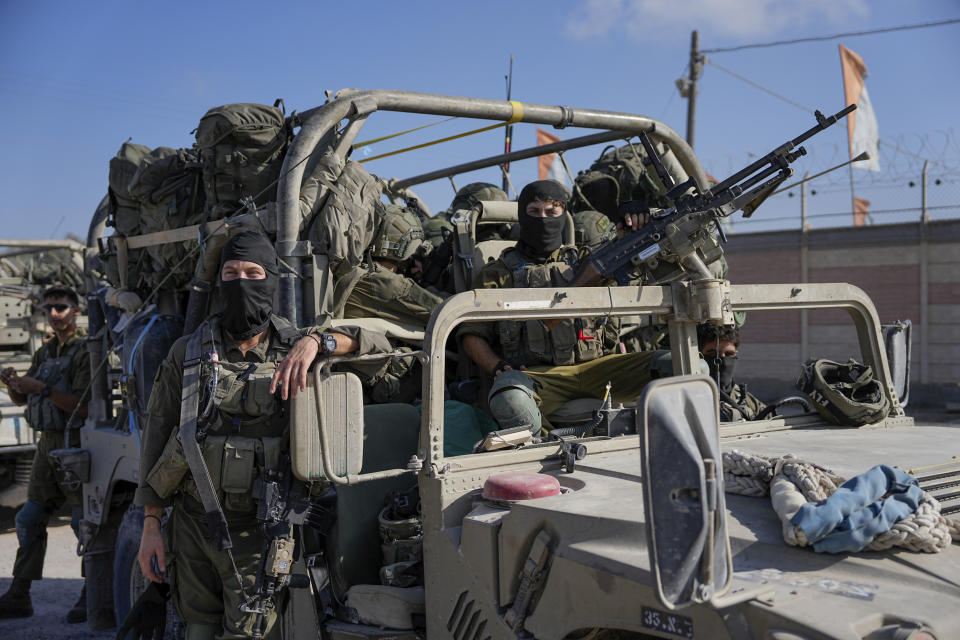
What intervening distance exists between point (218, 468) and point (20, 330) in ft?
27.6

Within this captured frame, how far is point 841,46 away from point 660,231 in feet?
32.8

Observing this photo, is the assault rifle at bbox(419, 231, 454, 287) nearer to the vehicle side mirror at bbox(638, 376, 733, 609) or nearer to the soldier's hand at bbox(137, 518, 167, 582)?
the soldier's hand at bbox(137, 518, 167, 582)

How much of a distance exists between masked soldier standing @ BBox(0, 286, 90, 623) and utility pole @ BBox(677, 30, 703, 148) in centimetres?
1058

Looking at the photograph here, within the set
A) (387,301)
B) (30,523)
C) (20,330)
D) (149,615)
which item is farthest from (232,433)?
(20,330)

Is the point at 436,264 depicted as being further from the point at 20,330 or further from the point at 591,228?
the point at 20,330

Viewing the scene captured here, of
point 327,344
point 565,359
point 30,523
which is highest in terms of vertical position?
point 327,344

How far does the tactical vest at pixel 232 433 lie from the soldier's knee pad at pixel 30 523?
3204mm

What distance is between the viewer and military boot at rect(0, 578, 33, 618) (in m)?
5.71

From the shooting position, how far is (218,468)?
125 inches

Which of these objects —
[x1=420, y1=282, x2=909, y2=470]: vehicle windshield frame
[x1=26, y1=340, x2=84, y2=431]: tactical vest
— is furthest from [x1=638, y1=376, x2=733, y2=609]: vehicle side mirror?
[x1=26, y1=340, x2=84, y2=431]: tactical vest

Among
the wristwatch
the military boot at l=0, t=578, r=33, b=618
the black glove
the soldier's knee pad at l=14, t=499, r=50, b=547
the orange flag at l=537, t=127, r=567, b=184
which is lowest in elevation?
the military boot at l=0, t=578, r=33, b=618

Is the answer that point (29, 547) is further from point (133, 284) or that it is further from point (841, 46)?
point (841, 46)

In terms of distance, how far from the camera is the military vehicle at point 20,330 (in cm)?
816

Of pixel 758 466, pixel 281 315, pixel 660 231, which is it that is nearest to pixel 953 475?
pixel 758 466
